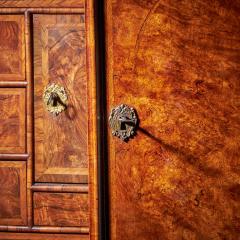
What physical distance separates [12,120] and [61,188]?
0.30 meters

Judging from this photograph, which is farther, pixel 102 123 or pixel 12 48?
pixel 12 48

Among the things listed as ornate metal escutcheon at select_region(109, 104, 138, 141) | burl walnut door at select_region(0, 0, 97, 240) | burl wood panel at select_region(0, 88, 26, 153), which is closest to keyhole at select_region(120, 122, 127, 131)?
ornate metal escutcheon at select_region(109, 104, 138, 141)

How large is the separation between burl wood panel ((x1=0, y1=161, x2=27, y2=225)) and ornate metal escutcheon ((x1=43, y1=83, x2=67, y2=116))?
224 mm

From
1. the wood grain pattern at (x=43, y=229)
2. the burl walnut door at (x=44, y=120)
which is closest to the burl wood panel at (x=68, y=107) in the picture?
the burl walnut door at (x=44, y=120)

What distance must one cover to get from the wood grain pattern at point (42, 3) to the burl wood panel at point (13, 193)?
1.82 ft

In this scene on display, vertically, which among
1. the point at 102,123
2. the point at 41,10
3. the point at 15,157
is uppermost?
the point at 41,10

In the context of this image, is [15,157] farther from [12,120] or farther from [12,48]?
[12,48]

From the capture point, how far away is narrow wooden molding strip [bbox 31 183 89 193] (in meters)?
1.03

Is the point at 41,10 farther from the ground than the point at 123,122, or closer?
farther from the ground

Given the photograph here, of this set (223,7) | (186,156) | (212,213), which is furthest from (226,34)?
(212,213)

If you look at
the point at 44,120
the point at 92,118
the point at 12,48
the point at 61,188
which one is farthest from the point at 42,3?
the point at 61,188

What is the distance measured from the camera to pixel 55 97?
1.02 meters

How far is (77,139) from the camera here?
1035 mm

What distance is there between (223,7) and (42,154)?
742 mm
